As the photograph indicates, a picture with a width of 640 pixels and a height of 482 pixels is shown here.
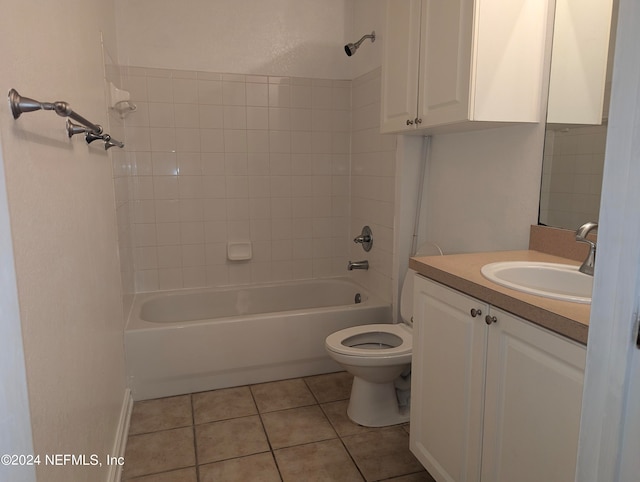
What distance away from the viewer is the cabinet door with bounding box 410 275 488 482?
1.38m

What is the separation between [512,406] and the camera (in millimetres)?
1233

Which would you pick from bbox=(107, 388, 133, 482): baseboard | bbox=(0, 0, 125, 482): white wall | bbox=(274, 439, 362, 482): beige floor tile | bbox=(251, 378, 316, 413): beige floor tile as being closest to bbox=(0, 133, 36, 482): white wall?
bbox=(0, 0, 125, 482): white wall

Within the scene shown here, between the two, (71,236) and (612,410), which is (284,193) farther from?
(612,410)

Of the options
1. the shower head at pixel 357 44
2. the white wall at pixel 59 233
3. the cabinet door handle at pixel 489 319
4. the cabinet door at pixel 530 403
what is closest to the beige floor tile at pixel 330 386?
the white wall at pixel 59 233

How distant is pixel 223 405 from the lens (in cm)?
242

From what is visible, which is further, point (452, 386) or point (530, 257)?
point (530, 257)

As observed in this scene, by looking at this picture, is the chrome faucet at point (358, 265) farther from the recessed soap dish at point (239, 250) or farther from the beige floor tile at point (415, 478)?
the beige floor tile at point (415, 478)

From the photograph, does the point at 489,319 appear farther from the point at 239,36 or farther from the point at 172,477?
the point at 239,36

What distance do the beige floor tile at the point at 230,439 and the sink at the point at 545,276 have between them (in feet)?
4.28

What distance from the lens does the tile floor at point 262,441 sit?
1.87 metres

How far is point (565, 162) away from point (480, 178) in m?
0.44

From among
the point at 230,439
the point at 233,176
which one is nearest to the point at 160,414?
the point at 230,439

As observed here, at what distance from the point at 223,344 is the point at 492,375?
1.66 metres

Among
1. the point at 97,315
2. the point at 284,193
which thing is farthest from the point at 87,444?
the point at 284,193
